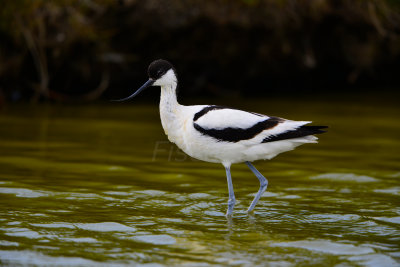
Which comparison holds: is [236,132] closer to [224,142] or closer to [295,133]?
[224,142]

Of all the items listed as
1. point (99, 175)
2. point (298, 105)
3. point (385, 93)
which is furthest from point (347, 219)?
point (385, 93)

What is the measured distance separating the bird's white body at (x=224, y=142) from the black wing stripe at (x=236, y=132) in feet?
0.09

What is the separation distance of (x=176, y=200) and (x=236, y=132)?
1.14 m

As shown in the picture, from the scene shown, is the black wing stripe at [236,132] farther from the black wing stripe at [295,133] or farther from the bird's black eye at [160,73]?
the bird's black eye at [160,73]

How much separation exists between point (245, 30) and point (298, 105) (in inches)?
78.9

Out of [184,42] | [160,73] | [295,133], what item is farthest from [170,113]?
[184,42]

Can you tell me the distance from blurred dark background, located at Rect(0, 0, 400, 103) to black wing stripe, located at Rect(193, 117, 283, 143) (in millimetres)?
7032

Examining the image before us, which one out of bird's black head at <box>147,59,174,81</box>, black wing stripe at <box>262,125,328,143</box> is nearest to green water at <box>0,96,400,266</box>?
black wing stripe at <box>262,125,328,143</box>

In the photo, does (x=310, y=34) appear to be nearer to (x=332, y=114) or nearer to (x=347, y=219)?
(x=332, y=114)

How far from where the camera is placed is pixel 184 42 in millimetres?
14594

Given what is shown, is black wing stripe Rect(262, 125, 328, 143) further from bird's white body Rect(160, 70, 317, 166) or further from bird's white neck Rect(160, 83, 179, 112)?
bird's white neck Rect(160, 83, 179, 112)

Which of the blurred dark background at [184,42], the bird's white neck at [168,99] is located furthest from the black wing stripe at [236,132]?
the blurred dark background at [184,42]

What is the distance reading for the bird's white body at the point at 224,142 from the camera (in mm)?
6391

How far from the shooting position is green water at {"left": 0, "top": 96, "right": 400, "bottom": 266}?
17.3 feet
